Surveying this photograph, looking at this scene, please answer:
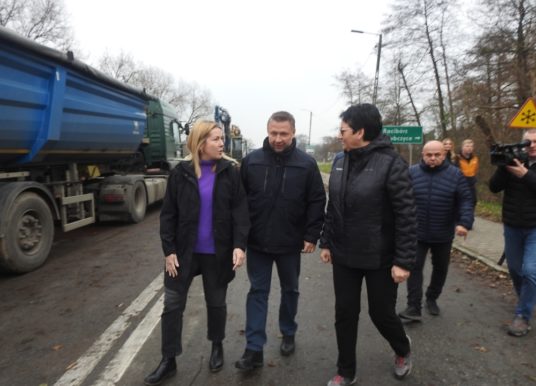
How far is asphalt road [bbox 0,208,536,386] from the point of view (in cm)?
285

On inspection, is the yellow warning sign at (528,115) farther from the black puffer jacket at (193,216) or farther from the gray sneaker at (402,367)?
the black puffer jacket at (193,216)

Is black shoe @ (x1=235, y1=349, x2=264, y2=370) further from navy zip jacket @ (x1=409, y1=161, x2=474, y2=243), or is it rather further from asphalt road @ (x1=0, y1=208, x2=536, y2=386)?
navy zip jacket @ (x1=409, y1=161, x2=474, y2=243)

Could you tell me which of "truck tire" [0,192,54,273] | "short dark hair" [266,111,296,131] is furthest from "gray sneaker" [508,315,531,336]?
"truck tire" [0,192,54,273]

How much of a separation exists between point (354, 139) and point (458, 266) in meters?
4.37

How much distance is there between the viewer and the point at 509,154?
11.2ft

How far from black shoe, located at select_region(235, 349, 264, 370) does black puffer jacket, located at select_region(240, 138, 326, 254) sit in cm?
76

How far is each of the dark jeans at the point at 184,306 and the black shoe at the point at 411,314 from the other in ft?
6.04

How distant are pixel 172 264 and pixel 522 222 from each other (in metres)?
3.03

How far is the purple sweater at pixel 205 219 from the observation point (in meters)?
2.79

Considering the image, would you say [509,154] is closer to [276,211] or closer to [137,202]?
[276,211]

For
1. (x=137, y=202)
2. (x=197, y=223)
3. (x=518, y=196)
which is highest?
(x=518, y=196)

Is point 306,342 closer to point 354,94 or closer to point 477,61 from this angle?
point 477,61

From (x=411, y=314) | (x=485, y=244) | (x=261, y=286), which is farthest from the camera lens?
(x=485, y=244)

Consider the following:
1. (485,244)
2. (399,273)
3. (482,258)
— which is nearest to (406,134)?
(485,244)
